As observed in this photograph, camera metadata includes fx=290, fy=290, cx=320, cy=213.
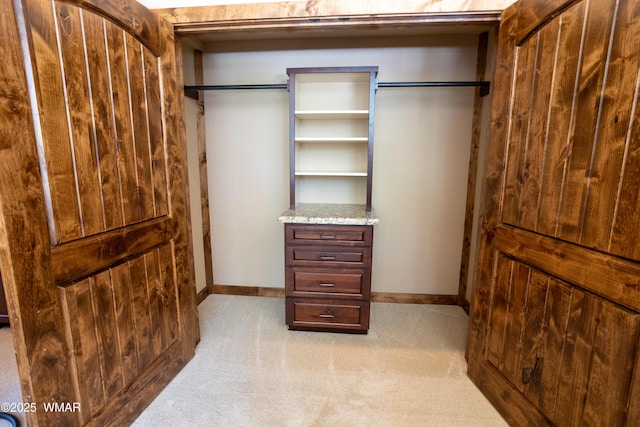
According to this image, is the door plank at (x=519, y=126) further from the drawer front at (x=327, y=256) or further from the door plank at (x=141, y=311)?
the door plank at (x=141, y=311)

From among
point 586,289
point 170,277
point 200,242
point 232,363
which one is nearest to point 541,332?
point 586,289

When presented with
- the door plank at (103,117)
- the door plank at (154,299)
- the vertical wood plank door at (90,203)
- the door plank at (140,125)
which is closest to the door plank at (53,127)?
the vertical wood plank door at (90,203)

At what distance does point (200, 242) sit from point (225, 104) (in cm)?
130

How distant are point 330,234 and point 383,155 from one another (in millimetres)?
965

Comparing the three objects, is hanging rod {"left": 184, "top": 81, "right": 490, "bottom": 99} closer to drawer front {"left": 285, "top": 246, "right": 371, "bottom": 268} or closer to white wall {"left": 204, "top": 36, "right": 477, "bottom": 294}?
white wall {"left": 204, "top": 36, "right": 477, "bottom": 294}

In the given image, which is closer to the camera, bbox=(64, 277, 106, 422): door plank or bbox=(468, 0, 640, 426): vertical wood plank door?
bbox=(468, 0, 640, 426): vertical wood plank door

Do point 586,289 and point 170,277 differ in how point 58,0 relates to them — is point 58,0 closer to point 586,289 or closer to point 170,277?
point 170,277

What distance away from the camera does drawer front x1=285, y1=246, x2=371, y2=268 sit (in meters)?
2.12

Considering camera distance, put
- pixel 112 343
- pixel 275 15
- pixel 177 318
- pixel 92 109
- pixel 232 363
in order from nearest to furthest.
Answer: pixel 92 109 < pixel 112 343 < pixel 275 15 < pixel 177 318 < pixel 232 363

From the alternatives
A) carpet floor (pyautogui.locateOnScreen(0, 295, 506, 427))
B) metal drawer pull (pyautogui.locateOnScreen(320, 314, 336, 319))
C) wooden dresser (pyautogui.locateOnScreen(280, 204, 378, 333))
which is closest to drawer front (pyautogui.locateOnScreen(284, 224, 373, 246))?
wooden dresser (pyautogui.locateOnScreen(280, 204, 378, 333))

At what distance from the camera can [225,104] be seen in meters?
2.64

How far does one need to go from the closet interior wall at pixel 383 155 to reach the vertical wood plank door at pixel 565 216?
0.98 meters

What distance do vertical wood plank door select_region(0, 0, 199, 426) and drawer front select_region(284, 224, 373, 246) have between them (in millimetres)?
765

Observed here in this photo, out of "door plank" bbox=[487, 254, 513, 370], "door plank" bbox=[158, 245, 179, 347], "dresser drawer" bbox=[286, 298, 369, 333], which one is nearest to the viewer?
"door plank" bbox=[487, 254, 513, 370]
